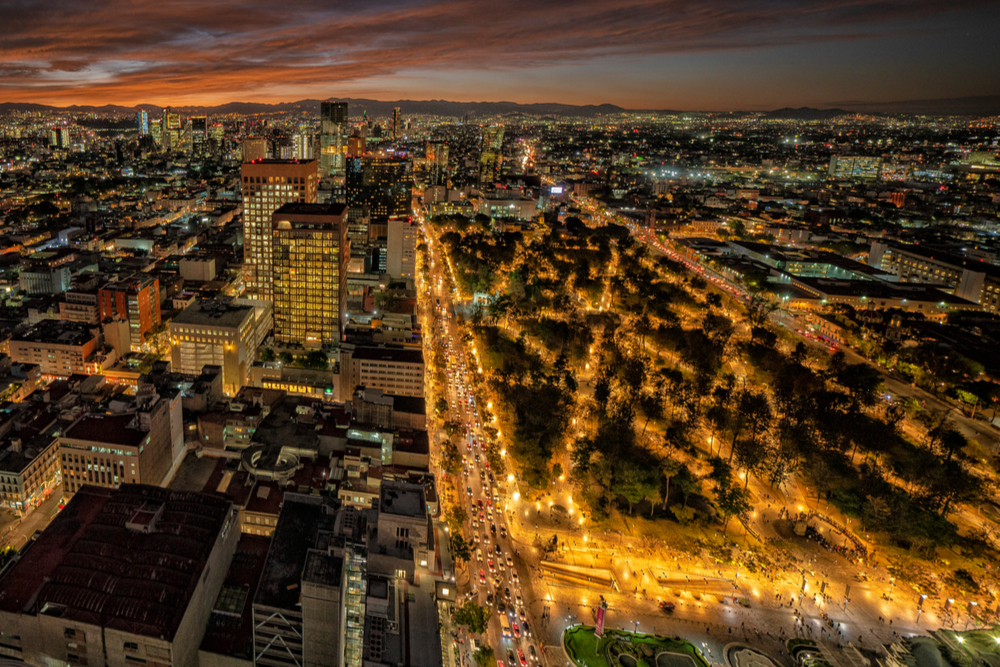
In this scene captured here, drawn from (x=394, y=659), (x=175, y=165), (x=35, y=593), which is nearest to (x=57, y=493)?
(x=35, y=593)

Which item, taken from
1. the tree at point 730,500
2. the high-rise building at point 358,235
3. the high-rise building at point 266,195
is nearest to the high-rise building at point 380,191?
the high-rise building at point 358,235

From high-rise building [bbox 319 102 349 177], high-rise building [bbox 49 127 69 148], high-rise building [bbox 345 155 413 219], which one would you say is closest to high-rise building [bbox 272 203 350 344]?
high-rise building [bbox 345 155 413 219]

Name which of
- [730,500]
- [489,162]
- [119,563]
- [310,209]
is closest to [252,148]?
[489,162]

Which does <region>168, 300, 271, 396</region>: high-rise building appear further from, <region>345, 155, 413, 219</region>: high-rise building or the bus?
<region>345, 155, 413, 219</region>: high-rise building

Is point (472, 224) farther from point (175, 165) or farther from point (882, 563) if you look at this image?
point (175, 165)

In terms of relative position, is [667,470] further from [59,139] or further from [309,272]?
[59,139]

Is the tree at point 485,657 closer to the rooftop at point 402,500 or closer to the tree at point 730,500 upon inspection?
the rooftop at point 402,500
